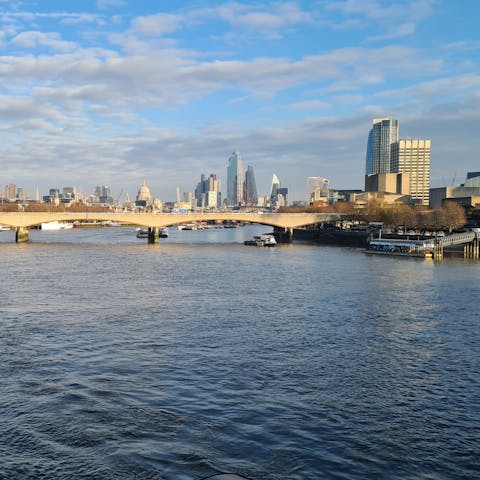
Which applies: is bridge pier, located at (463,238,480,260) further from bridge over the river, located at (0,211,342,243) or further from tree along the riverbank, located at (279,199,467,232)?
bridge over the river, located at (0,211,342,243)

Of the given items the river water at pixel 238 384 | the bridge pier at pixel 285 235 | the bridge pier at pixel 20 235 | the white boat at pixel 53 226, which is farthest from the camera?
the white boat at pixel 53 226

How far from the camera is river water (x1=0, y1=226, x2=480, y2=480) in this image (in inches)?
509

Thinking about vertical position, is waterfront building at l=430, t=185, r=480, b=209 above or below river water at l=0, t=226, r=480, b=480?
above

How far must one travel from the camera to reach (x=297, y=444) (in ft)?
45.1

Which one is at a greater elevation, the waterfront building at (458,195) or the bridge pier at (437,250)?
the waterfront building at (458,195)

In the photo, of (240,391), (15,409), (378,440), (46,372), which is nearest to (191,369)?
(240,391)

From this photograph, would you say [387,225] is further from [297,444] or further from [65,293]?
[297,444]

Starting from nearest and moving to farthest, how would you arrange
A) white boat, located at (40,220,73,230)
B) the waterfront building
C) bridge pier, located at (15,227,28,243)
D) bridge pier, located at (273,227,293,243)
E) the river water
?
the river water, bridge pier, located at (15,227,28,243), bridge pier, located at (273,227,293,243), the waterfront building, white boat, located at (40,220,73,230)

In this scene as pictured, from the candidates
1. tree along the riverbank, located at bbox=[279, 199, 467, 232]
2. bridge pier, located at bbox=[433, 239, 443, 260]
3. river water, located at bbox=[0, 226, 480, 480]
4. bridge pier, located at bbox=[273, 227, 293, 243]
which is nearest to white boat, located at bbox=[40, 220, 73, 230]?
bridge pier, located at bbox=[273, 227, 293, 243]

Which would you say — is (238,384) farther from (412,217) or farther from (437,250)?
(412,217)

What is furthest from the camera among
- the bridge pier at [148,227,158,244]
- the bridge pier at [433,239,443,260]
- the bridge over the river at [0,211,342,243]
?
the bridge pier at [148,227,158,244]

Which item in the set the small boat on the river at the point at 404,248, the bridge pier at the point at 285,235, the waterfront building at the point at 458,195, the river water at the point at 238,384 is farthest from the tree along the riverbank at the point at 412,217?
the river water at the point at 238,384

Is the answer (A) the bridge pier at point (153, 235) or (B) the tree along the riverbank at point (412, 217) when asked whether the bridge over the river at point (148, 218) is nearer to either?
(A) the bridge pier at point (153, 235)

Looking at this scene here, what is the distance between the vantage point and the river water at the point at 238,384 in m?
12.9
